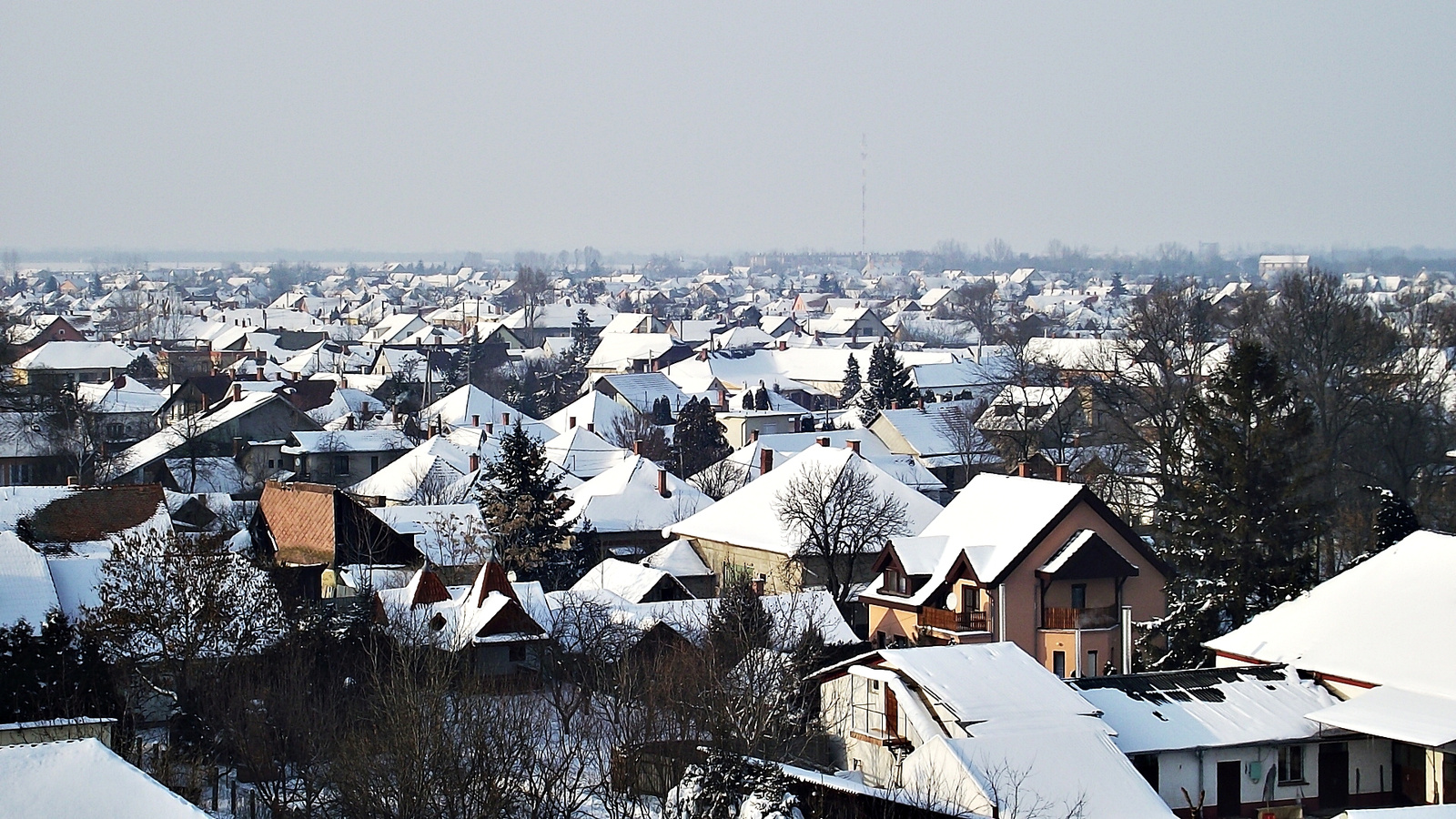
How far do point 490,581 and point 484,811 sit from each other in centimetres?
1118

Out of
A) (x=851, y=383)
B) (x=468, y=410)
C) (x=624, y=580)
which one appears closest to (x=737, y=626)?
(x=624, y=580)

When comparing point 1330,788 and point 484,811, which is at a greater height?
point 484,811

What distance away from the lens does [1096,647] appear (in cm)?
2494

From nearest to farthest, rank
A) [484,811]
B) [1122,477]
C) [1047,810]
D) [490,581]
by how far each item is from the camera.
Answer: [484,811] < [1047,810] < [490,581] < [1122,477]

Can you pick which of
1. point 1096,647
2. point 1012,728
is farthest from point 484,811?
point 1096,647

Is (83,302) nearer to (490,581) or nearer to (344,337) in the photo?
(344,337)

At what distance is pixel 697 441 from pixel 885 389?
8.84 meters

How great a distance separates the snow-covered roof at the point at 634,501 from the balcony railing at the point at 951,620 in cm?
1030

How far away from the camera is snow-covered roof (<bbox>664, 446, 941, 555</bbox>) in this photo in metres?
31.2

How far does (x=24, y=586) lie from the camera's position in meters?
20.2

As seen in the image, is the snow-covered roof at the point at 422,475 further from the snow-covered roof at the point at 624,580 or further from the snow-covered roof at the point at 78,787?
the snow-covered roof at the point at 78,787

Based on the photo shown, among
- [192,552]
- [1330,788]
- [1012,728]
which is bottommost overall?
[1330,788]

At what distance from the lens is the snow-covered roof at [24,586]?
1933cm

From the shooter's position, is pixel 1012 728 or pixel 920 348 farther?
pixel 920 348
